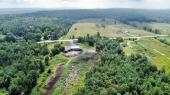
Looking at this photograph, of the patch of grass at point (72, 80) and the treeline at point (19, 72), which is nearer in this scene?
the patch of grass at point (72, 80)

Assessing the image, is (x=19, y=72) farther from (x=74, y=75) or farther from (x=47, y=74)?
(x=74, y=75)

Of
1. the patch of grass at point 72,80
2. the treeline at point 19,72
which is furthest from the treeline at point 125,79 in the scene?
the treeline at point 19,72

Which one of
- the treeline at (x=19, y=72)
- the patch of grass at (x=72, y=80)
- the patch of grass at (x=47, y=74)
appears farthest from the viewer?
the patch of grass at (x=47, y=74)

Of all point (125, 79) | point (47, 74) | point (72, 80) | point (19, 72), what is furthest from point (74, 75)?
point (19, 72)

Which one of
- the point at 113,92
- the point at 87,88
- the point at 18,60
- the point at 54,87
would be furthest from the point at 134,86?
the point at 18,60

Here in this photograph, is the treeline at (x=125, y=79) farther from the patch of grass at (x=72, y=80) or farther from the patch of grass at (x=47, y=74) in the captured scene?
the patch of grass at (x=47, y=74)

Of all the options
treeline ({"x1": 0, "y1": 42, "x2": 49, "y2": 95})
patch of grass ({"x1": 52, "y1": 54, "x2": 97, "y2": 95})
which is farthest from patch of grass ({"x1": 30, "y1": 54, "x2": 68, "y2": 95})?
patch of grass ({"x1": 52, "y1": 54, "x2": 97, "y2": 95})

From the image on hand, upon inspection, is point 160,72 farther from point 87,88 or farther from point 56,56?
point 56,56

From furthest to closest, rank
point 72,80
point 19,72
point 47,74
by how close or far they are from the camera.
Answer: point 19,72 → point 47,74 → point 72,80
